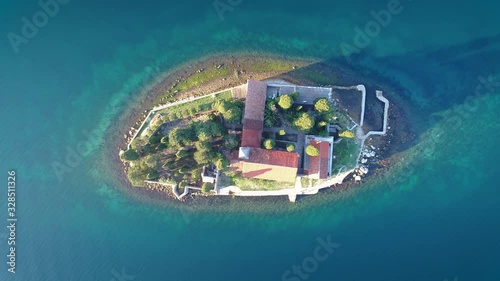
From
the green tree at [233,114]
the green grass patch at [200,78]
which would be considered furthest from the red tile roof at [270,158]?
the green grass patch at [200,78]

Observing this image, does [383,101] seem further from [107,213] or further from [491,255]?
[107,213]

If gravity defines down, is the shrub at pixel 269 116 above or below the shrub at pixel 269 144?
above

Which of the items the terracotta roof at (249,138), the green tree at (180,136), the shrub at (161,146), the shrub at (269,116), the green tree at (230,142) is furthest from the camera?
the shrub at (161,146)

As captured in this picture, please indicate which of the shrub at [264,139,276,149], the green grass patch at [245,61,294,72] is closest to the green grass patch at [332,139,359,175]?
the shrub at [264,139,276,149]

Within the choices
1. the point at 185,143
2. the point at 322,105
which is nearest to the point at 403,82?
the point at 322,105

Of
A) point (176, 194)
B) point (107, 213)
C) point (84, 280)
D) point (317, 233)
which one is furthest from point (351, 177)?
point (84, 280)

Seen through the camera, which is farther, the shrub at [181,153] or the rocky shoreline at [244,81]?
the rocky shoreline at [244,81]

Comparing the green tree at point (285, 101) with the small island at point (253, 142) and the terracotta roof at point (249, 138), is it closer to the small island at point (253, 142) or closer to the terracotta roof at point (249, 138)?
the small island at point (253, 142)

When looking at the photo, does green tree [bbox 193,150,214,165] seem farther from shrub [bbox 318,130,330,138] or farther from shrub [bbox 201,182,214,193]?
shrub [bbox 318,130,330,138]
